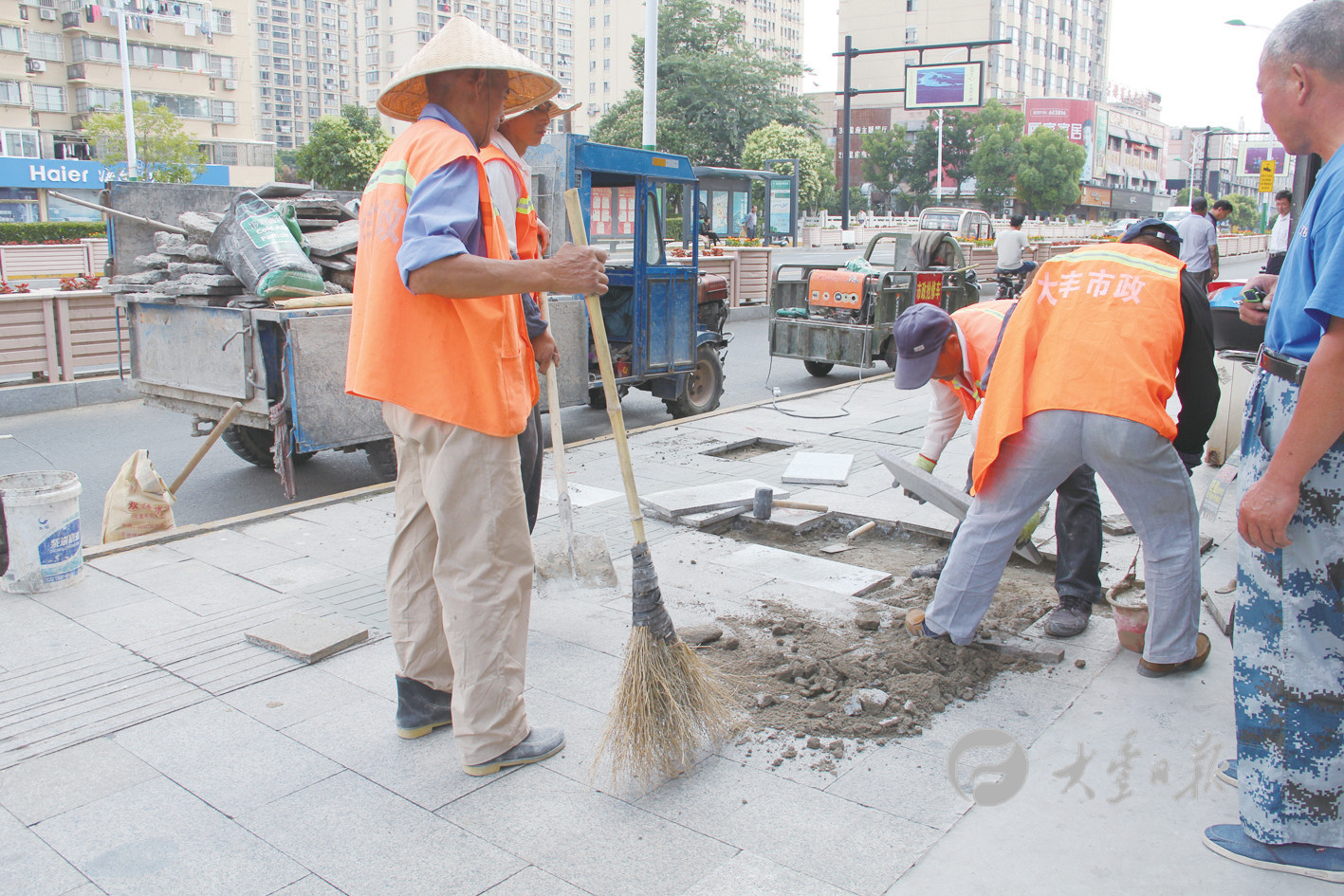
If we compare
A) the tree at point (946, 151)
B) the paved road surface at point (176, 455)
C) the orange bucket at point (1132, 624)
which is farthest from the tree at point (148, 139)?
the tree at point (946, 151)

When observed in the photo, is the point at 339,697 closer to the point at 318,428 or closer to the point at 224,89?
the point at 318,428

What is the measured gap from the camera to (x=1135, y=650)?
3672 millimetres

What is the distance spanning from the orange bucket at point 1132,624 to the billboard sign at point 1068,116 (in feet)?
329

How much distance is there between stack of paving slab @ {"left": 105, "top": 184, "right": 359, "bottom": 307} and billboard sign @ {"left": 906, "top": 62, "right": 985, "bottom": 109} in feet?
80.5

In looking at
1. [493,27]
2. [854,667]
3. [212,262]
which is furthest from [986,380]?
[493,27]

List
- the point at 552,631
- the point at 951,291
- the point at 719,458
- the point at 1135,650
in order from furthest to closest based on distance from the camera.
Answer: the point at 951,291 < the point at 719,458 < the point at 552,631 < the point at 1135,650

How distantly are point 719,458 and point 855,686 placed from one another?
4114 millimetres

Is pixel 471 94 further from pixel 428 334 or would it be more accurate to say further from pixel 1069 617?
pixel 1069 617

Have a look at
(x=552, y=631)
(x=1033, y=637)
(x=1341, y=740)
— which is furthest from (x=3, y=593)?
(x=1341, y=740)

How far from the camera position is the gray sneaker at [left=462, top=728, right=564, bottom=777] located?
283 centimetres

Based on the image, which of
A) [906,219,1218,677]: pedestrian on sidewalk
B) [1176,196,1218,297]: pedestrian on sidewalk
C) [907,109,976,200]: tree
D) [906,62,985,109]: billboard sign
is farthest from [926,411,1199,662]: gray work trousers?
[907,109,976,200]: tree

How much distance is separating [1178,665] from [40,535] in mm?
4615

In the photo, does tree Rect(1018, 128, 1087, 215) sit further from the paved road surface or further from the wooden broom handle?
the wooden broom handle

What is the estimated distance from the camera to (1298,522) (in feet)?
7.47
